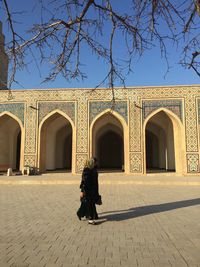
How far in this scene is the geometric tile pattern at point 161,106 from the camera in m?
14.2

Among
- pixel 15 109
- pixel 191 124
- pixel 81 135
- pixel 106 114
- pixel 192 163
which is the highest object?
pixel 15 109

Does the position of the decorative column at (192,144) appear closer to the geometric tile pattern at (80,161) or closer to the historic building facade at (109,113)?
the historic building facade at (109,113)

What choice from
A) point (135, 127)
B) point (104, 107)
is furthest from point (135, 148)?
point (104, 107)

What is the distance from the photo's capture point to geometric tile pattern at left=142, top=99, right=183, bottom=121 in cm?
1418

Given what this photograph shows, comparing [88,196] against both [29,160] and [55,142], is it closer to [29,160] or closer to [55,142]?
[29,160]

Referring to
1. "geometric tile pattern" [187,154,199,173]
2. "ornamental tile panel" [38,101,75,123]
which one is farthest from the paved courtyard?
"ornamental tile panel" [38,101,75,123]

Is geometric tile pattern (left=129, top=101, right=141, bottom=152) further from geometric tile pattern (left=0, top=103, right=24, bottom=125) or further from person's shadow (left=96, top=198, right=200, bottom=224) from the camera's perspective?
person's shadow (left=96, top=198, right=200, bottom=224)

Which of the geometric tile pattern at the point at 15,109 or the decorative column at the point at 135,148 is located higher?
the geometric tile pattern at the point at 15,109

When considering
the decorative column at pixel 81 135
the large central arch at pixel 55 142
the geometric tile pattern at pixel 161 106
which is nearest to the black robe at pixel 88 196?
the decorative column at pixel 81 135

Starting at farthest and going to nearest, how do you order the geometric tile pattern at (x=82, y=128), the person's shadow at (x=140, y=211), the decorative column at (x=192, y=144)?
the geometric tile pattern at (x=82, y=128) < the decorative column at (x=192, y=144) < the person's shadow at (x=140, y=211)

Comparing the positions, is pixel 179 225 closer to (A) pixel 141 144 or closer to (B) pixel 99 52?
(B) pixel 99 52

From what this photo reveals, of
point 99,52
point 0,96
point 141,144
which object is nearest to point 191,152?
point 141,144

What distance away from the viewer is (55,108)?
14.9 m

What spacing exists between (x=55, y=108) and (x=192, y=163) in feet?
25.8
